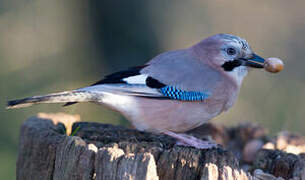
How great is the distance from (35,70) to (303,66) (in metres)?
5.60

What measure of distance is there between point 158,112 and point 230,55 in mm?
1037

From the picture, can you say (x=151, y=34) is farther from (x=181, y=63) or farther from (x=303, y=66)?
(x=181, y=63)

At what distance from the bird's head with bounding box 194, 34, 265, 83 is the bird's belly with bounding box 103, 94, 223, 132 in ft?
1.86

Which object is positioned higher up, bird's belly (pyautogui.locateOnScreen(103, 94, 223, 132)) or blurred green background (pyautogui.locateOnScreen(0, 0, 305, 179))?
blurred green background (pyautogui.locateOnScreen(0, 0, 305, 179))

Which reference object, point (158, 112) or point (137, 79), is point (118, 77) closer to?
point (137, 79)

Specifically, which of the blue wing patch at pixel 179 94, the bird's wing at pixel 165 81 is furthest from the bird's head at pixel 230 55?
the blue wing patch at pixel 179 94

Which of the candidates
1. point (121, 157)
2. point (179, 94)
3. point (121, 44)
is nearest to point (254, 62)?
point (179, 94)

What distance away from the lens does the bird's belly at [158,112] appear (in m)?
4.08

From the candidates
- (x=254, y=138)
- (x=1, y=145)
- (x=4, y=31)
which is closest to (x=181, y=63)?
(x=254, y=138)

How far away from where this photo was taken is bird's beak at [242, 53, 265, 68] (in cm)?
429

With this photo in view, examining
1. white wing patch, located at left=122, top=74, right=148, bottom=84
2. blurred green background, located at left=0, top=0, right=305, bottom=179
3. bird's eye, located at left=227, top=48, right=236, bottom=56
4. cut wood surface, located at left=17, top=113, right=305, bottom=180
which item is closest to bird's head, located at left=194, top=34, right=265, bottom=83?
bird's eye, located at left=227, top=48, right=236, bottom=56

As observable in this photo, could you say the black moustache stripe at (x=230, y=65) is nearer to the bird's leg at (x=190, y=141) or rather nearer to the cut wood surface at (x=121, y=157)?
the bird's leg at (x=190, y=141)

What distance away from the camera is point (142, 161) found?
100 inches

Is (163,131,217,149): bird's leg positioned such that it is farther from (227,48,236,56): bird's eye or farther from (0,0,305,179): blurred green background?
(0,0,305,179): blurred green background
